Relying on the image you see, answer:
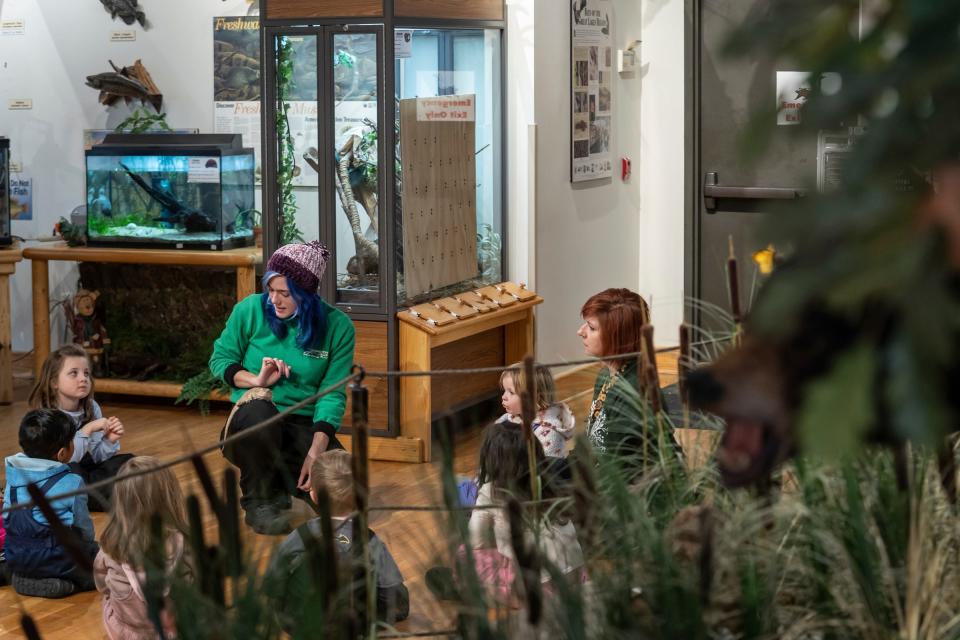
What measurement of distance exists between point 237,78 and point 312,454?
3.99 metres

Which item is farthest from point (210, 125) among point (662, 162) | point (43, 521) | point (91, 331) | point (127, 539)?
point (127, 539)

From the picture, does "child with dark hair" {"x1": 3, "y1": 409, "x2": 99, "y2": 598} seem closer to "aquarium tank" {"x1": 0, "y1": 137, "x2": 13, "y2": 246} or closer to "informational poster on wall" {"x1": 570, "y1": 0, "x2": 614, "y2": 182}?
"aquarium tank" {"x1": 0, "y1": 137, "x2": 13, "y2": 246}

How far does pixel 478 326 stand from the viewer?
6.41 m

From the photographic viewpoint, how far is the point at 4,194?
298 inches

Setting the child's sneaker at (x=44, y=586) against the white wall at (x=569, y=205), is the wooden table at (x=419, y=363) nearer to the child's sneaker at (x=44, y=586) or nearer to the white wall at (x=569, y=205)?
the white wall at (x=569, y=205)

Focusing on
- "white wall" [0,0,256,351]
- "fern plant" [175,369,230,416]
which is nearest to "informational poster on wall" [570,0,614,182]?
"white wall" [0,0,256,351]

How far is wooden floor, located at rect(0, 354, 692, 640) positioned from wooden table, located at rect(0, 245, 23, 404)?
109mm

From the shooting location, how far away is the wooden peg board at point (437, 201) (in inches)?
241

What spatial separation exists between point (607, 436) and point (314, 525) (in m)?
0.93

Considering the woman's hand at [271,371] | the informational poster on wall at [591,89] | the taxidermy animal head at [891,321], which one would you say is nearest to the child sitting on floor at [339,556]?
the woman's hand at [271,371]

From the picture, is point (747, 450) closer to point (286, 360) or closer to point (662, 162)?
point (286, 360)

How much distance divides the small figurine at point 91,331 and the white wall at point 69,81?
1.13 metres

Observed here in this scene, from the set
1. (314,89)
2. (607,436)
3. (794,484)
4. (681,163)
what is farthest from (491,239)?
(794,484)

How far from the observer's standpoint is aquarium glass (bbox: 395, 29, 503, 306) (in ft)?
20.0
